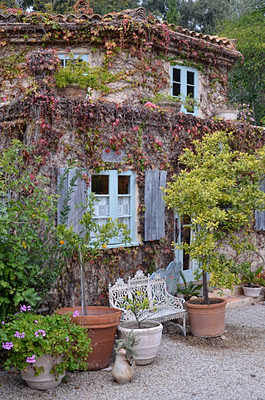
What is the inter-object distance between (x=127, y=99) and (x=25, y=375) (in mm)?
6491

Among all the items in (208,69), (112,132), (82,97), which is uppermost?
(208,69)

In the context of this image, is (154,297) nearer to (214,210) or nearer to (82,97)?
(214,210)

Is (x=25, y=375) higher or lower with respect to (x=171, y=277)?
lower

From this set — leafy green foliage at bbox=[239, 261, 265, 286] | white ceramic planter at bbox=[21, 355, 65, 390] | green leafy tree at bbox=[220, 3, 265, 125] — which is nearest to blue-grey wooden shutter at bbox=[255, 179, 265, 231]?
leafy green foliage at bbox=[239, 261, 265, 286]

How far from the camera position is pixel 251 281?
9469mm

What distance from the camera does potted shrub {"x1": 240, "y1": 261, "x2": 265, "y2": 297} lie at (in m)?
9.27

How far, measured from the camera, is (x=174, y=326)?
7.43m

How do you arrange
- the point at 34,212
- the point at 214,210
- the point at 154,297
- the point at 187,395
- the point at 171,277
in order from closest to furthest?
the point at 187,395 < the point at 34,212 < the point at 214,210 < the point at 154,297 < the point at 171,277

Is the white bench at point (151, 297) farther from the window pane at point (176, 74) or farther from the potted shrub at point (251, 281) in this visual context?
the window pane at point (176, 74)

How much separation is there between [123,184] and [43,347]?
12.3 ft

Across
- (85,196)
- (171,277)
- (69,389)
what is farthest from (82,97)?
(69,389)

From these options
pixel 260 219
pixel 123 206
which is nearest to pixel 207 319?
pixel 123 206

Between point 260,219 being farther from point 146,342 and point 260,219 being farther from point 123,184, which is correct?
point 146,342

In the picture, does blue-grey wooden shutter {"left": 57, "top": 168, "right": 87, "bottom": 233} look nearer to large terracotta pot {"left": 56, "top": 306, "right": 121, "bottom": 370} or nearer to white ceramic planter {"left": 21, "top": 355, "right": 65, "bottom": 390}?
large terracotta pot {"left": 56, "top": 306, "right": 121, "bottom": 370}
